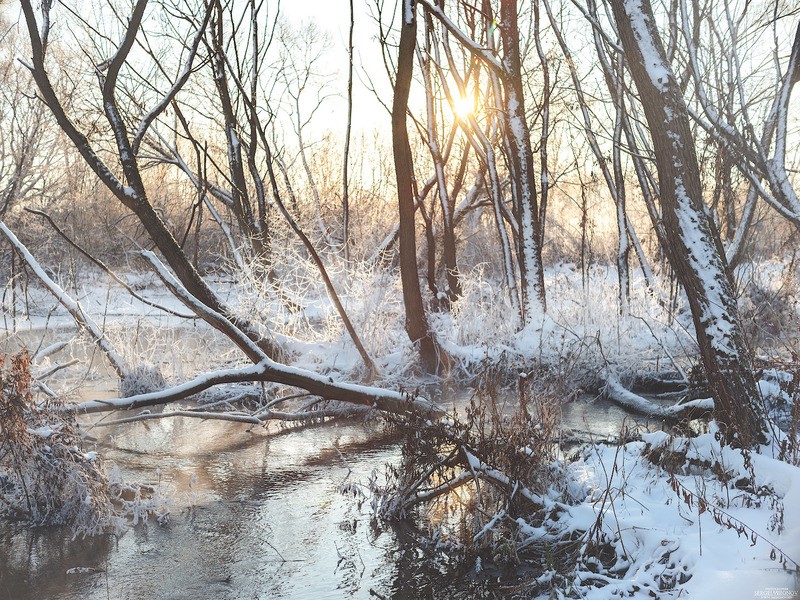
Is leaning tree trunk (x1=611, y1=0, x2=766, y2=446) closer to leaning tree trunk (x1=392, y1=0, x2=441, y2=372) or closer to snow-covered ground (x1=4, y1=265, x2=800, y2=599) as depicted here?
snow-covered ground (x1=4, y1=265, x2=800, y2=599)

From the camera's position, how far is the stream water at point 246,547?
13.7ft

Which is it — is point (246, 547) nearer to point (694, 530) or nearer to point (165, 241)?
point (694, 530)

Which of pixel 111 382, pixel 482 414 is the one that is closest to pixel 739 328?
pixel 482 414

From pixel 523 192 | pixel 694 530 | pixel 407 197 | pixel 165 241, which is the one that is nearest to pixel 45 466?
pixel 165 241

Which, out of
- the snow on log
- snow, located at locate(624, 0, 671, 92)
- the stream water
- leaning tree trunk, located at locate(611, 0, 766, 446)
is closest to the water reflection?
the stream water

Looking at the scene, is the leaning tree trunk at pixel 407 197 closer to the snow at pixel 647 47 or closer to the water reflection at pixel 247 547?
the water reflection at pixel 247 547

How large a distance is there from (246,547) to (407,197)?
4.65 metres

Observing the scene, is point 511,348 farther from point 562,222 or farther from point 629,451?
point 562,222

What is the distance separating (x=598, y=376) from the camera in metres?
8.98

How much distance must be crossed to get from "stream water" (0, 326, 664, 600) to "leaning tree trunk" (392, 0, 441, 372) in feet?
8.02

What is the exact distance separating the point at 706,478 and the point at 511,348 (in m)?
4.69

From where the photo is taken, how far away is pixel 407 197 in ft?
27.5

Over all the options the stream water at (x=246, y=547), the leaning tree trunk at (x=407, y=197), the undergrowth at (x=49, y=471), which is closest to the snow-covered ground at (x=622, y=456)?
the leaning tree trunk at (x=407, y=197)


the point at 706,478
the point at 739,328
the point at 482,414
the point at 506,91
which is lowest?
the point at 706,478
